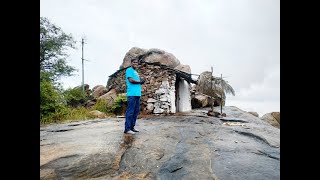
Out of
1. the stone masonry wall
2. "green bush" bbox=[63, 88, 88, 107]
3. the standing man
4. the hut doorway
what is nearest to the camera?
the standing man

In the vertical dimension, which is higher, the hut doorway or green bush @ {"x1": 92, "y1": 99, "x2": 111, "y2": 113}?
the hut doorway

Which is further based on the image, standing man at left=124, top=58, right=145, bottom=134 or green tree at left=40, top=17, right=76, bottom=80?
green tree at left=40, top=17, right=76, bottom=80

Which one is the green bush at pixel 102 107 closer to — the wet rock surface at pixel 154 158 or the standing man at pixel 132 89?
the wet rock surface at pixel 154 158

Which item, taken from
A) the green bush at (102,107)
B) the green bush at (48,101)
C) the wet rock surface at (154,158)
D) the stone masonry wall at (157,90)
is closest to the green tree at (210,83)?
the stone masonry wall at (157,90)

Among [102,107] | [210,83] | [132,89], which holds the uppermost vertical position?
[210,83]

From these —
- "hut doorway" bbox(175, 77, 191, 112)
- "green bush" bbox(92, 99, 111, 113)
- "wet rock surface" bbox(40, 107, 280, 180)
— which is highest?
"hut doorway" bbox(175, 77, 191, 112)

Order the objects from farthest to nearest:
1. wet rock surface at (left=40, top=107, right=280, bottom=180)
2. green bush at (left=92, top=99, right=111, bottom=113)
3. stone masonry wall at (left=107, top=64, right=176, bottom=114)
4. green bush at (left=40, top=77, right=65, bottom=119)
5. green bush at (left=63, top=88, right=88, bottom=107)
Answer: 1. green bush at (left=63, top=88, right=88, bottom=107)
2. green bush at (left=92, top=99, right=111, bottom=113)
3. stone masonry wall at (left=107, top=64, right=176, bottom=114)
4. green bush at (left=40, top=77, right=65, bottom=119)
5. wet rock surface at (left=40, top=107, right=280, bottom=180)

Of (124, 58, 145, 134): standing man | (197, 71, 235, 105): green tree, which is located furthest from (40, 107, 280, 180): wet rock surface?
(197, 71, 235, 105): green tree

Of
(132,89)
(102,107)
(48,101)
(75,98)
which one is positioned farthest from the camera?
(75,98)

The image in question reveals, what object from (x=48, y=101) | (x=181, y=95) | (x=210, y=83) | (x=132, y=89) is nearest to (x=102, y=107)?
(x=48, y=101)

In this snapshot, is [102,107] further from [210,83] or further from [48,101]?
[210,83]

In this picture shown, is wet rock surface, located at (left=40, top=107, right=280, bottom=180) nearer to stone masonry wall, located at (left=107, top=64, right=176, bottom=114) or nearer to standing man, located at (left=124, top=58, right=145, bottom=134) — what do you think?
standing man, located at (left=124, top=58, right=145, bottom=134)

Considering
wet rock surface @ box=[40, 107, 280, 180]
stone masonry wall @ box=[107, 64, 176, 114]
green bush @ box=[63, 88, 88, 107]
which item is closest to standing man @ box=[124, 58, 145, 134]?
wet rock surface @ box=[40, 107, 280, 180]
